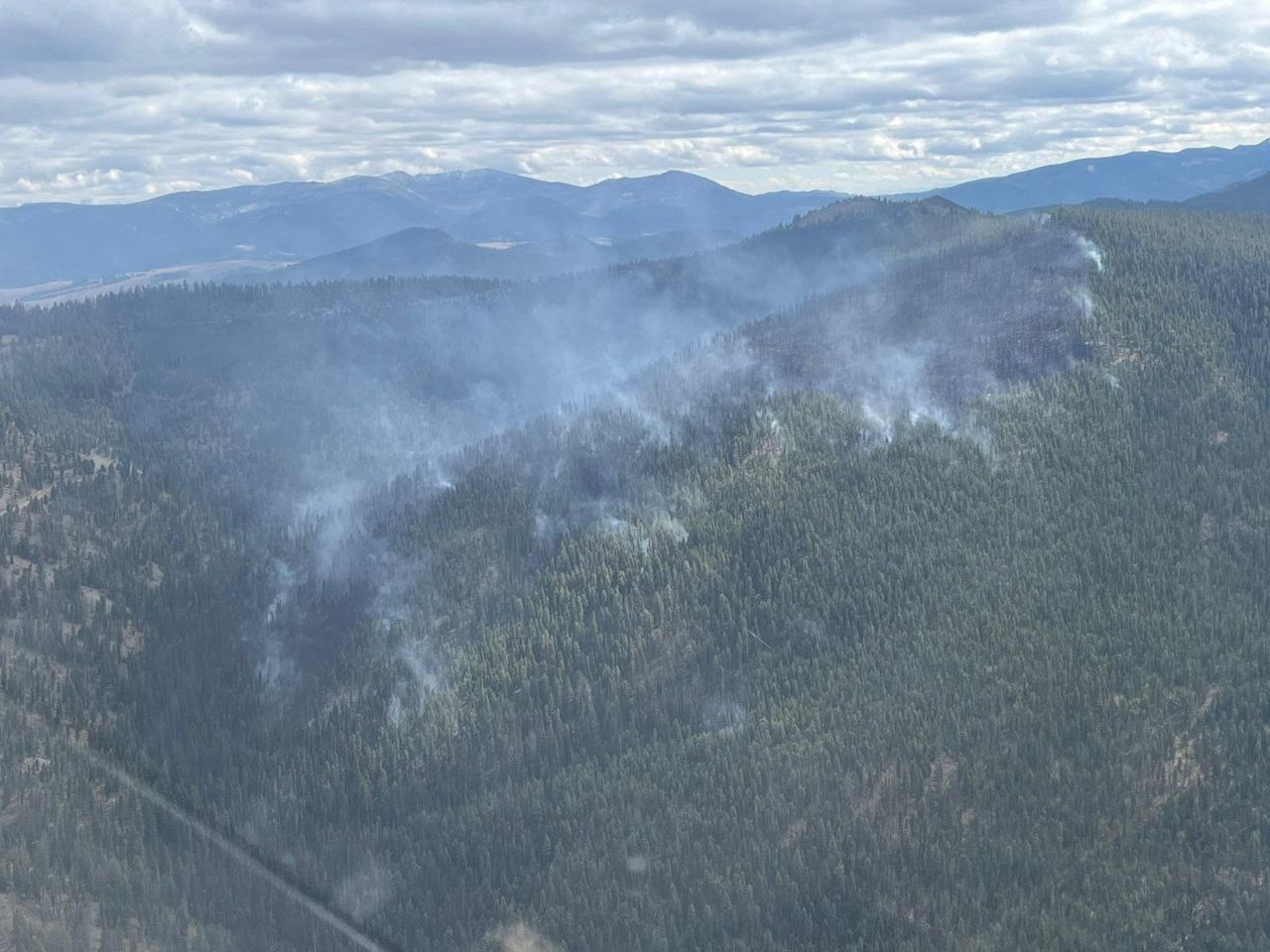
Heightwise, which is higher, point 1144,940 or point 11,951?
point 11,951

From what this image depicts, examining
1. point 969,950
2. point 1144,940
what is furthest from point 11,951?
point 1144,940

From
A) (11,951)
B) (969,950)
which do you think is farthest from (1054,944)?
(11,951)

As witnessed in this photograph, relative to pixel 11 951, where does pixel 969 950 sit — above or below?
below

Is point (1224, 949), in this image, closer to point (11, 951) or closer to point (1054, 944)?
point (1054, 944)

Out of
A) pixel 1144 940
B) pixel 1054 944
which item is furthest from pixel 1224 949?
pixel 1054 944

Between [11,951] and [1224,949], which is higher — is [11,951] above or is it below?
above

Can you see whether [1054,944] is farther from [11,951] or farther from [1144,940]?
[11,951]

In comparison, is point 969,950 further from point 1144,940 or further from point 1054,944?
point 1144,940
